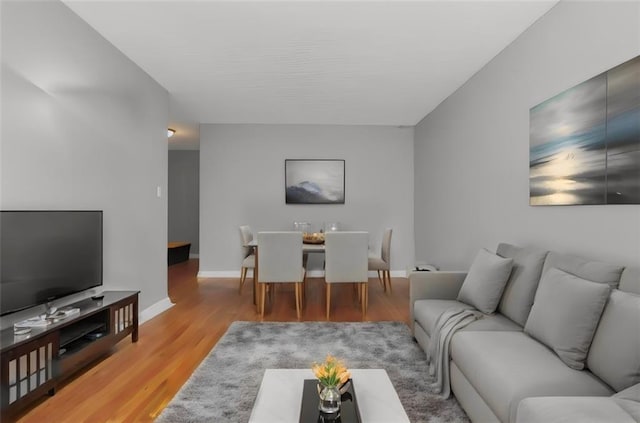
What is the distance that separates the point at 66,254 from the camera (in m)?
2.46

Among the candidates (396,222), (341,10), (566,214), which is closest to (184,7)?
(341,10)

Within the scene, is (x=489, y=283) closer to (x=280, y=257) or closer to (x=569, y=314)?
(x=569, y=314)

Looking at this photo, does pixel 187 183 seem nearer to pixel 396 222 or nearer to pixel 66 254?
pixel 396 222

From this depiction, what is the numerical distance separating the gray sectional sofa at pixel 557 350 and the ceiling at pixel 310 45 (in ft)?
6.01

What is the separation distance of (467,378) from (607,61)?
76.6 inches

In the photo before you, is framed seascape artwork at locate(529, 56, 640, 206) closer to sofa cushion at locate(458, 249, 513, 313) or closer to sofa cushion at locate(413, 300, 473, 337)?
sofa cushion at locate(458, 249, 513, 313)

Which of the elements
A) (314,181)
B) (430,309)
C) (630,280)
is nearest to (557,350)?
(630,280)

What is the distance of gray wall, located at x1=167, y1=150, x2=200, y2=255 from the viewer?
8320mm

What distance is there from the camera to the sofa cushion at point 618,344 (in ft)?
4.51

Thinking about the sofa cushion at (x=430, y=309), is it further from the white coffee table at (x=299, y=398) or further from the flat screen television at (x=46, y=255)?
the flat screen television at (x=46, y=255)

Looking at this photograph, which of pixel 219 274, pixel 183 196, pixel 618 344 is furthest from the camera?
pixel 183 196

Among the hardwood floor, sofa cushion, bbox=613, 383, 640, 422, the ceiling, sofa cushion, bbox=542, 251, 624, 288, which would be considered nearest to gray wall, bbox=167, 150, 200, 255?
the hardwood floor

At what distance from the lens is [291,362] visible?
8.75 feet

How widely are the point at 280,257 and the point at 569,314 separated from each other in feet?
8.88
